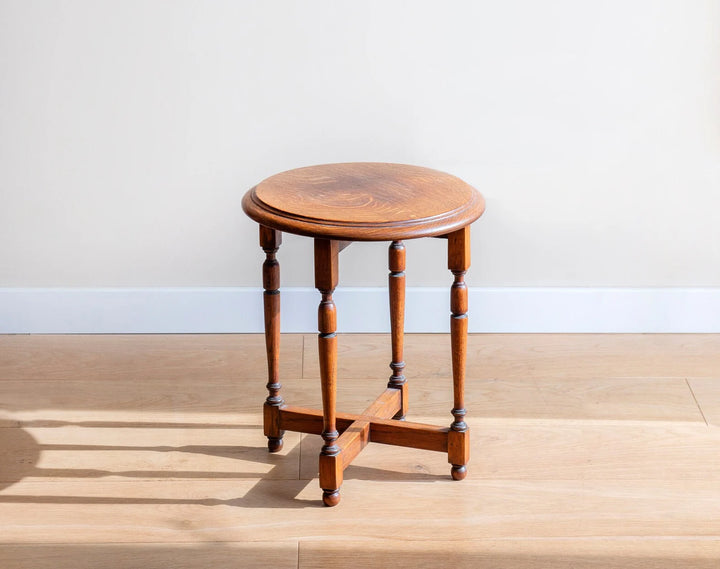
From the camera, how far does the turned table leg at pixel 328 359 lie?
5.31ft

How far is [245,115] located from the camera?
2.39 meters

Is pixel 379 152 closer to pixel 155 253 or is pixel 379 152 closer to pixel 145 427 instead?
pixel 155 253

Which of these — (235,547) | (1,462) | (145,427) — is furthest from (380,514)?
(1,462)

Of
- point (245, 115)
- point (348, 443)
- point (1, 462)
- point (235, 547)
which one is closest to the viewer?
point (235, 547)

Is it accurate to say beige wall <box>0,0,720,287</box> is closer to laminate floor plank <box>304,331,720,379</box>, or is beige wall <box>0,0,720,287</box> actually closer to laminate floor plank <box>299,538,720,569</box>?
laminate floor plank <box>304,331,720,379</box>

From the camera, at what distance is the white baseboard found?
8.25 feet

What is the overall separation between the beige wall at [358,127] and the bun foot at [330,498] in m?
0.83

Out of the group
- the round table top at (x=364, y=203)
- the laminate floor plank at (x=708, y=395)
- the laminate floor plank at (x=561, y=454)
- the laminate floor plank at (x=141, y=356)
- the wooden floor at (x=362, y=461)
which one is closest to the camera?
the round table top at (x=364, y=203)

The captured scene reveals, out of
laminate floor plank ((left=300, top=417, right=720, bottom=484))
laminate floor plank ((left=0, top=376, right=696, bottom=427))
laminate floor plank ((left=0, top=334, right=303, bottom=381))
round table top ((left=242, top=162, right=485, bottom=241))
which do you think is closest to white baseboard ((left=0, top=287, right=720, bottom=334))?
laminate floor plank ((left=0, top=334, right=303, bottom=381))

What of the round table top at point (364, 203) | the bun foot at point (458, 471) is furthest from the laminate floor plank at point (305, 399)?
the round table top at point (364, 203)

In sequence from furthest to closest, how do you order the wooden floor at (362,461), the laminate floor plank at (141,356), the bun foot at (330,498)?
the laminate floor plank at (141,356)
the bun foot at (330,498)
the wooden floor at (362,461)

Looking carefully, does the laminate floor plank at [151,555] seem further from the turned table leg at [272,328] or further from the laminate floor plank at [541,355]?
the laminate floor plank at [541,355]

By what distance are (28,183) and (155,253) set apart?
1.15ft

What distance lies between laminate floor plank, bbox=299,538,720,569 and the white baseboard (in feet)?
3.03
